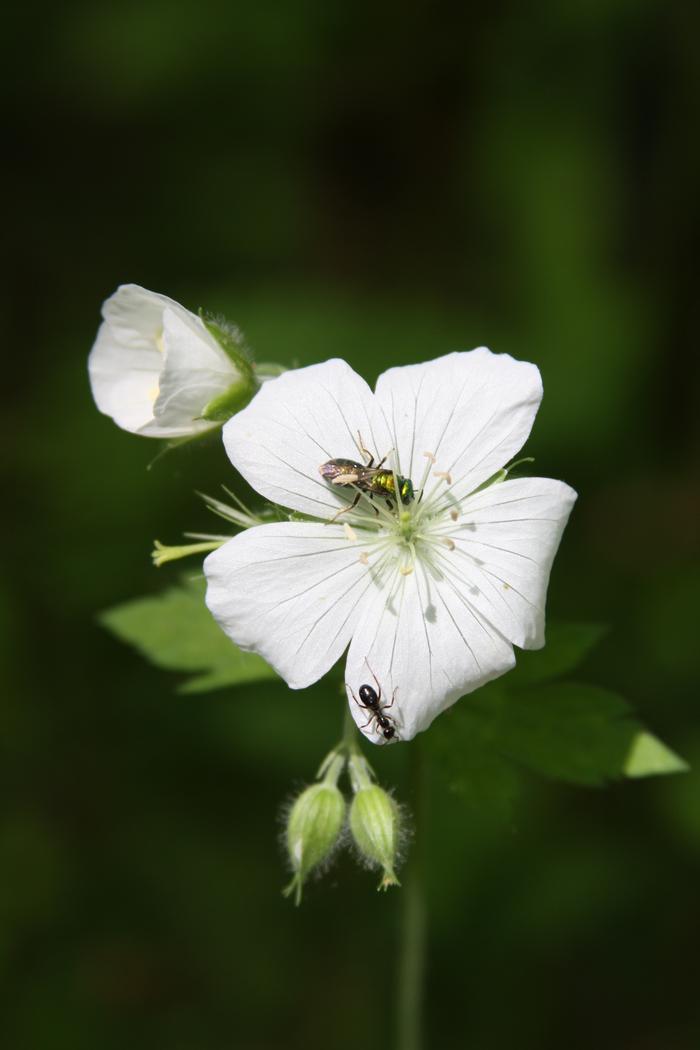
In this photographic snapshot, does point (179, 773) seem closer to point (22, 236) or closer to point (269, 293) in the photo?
point (269, 293)

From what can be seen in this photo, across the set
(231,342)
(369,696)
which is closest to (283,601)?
(369,696)

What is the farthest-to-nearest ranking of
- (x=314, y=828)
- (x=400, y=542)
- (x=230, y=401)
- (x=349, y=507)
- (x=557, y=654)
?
1. (x=557, y=654)
2. (x=230, y=401)
3. (x=400, y=542)
4. (x=349, y=507)
5. (x=314, y=828)

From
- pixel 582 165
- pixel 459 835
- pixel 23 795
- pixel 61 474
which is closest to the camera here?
pixel 459 835

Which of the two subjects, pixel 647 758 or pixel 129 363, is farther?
pixel 129 363

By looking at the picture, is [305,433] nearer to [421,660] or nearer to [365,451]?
[365,451]

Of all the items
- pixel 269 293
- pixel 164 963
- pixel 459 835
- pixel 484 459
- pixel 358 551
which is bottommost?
pixel 164 963

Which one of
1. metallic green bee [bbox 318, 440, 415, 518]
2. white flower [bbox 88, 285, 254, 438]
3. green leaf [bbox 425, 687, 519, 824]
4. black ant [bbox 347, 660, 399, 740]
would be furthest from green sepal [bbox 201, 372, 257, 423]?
green leaf [bbox 425, 687, 519, 824]

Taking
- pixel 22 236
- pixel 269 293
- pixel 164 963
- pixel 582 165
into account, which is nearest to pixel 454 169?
pixel 582 165

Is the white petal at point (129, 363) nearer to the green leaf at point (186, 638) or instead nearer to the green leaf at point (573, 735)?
the green leaf at point (186, 638)
